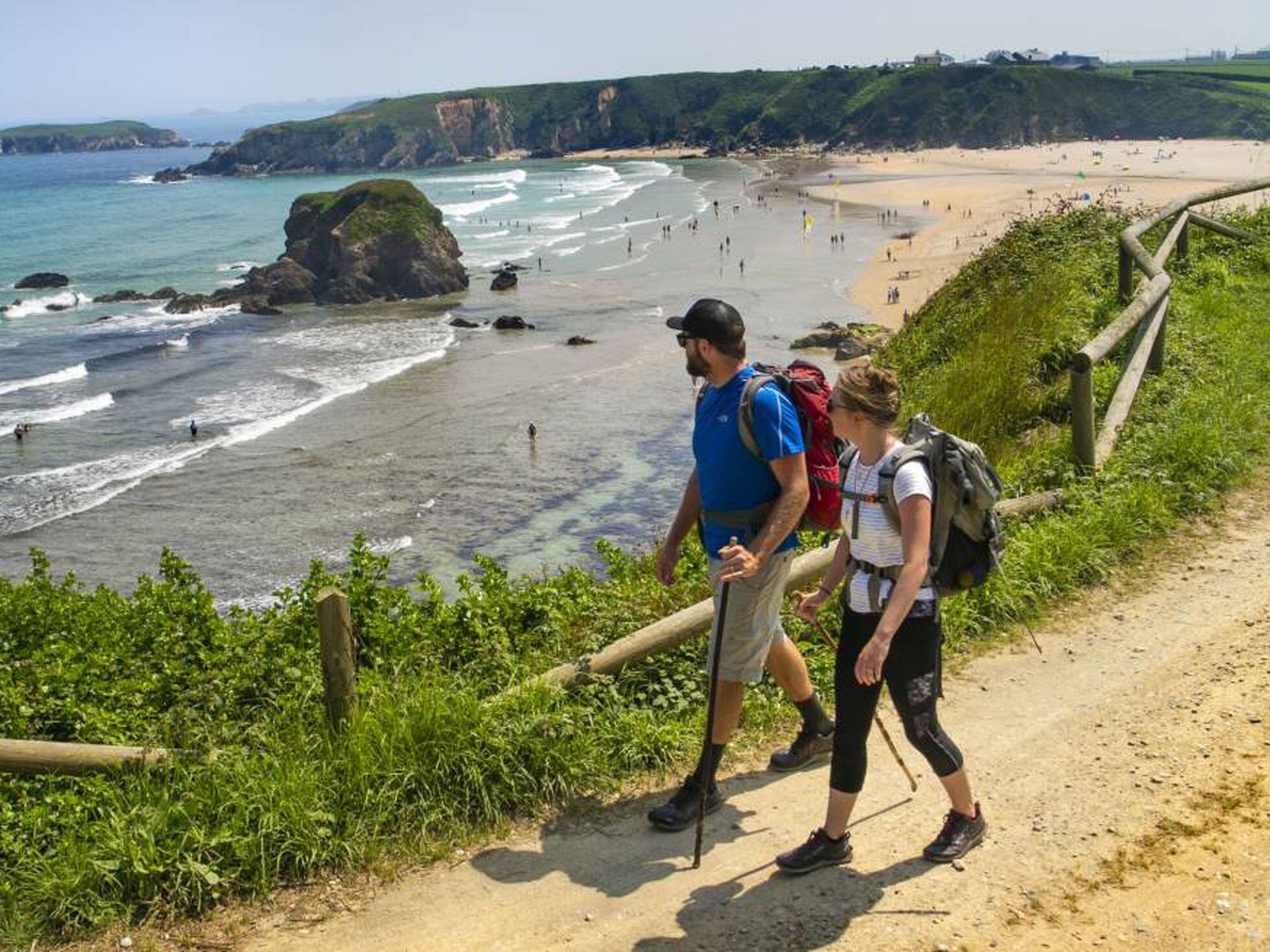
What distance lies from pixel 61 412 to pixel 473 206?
72373mm

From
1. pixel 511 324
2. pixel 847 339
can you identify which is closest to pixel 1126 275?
pixel 847 339

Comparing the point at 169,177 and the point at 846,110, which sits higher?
the point at 846,110

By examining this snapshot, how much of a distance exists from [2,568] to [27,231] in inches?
3197

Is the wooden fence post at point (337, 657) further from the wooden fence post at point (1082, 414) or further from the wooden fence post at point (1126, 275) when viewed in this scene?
the wooden fence post at point (1126, 275)

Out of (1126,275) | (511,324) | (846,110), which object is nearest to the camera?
(1126,275)

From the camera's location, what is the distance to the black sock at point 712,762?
4875mm

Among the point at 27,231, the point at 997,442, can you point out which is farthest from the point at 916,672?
the point at 27,231

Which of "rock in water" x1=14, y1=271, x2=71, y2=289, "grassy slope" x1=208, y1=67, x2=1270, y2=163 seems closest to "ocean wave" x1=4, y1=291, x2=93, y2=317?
"rock in water" x1=14, y1=271, x2=71, y2=289

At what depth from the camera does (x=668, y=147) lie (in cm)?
17100

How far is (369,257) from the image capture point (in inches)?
2306

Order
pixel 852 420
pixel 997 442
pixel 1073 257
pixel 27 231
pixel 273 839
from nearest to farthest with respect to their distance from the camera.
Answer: pixel 852 420
pixel 273 839
pixel 997 442
pixel 1073 257
pixel 27 231

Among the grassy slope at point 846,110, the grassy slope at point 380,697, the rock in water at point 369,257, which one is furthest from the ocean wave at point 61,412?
the grassy slope at point 846,110

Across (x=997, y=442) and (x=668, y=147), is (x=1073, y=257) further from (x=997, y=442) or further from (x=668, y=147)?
(x=668, y=147)

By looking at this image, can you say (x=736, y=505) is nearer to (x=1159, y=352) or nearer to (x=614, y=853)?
(x=614, y=853)
